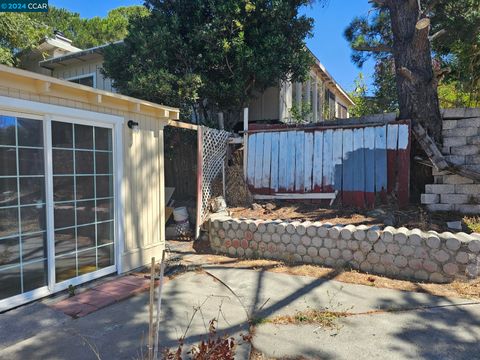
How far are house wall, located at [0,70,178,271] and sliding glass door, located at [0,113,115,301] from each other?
0.73ft

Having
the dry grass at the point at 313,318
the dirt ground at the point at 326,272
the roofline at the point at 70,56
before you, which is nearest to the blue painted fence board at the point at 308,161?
the dirt ground at the point at 326,272

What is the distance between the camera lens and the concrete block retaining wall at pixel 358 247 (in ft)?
14.0

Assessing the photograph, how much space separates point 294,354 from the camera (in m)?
2.83

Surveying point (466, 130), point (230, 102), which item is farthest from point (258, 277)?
point (230, 102)

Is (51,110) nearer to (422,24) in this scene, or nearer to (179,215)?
(179,215)

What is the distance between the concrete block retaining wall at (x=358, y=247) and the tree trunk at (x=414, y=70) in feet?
8.87

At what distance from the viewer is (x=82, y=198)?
4469 mm

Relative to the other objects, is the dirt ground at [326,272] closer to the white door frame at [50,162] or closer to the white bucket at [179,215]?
the white bucket at [179,215]

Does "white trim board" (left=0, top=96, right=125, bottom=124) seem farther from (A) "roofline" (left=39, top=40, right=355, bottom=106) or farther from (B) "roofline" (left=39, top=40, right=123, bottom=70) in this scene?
(B) "roofline" (left=39, top=40, right=123, bottom=70)

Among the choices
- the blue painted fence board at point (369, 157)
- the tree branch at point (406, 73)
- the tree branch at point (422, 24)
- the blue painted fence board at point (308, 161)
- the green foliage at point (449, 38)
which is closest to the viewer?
the tree branch at point (422, 24)

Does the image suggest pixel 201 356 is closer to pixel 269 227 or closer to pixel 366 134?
pixel 269 227

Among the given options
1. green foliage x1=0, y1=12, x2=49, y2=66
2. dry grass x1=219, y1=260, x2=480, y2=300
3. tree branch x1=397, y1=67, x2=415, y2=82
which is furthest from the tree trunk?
green foliage x1=0, y1=12, x2=49, y2=66

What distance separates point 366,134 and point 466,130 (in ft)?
5.21

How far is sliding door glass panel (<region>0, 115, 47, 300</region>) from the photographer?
3.66 meters
